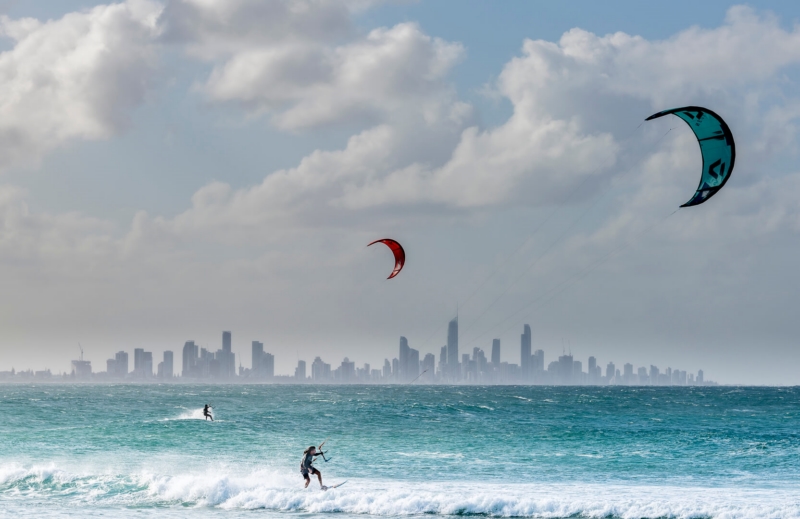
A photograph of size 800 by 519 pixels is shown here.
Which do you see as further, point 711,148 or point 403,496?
point 403,496

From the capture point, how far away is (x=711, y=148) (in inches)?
646

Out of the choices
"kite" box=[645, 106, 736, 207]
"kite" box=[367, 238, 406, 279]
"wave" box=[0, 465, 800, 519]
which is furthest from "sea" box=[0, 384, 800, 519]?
"kite" box=[645, 106, 736, 207]

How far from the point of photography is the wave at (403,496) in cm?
1845

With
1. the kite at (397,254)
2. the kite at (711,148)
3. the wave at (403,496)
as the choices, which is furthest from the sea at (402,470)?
the kite at (711,148)

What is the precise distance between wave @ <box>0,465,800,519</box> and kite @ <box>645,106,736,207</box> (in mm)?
7179

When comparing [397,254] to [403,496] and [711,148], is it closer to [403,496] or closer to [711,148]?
[403,496]

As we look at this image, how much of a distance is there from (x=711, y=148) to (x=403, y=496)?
1018 cm

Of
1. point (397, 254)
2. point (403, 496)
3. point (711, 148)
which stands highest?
point (711, 148)

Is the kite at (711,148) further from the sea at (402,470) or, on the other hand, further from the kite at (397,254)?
the kite at (397,254)

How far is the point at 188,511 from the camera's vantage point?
62.1 feet

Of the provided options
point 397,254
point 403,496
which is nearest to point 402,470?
point 403,496

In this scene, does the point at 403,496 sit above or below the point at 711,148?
below

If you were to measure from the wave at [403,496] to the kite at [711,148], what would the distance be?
7.18m

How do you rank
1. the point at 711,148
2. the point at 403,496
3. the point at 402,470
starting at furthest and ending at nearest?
the point at 402,470
the point at 403,496
the point at 711,148
